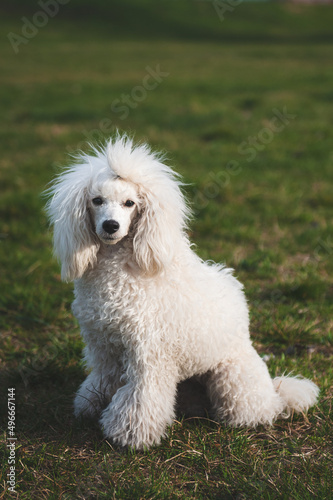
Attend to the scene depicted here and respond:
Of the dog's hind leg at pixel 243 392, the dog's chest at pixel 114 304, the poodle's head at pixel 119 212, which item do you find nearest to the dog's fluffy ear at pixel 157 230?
the poodle's head at pixel 119 212

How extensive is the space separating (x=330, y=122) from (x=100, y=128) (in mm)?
4011

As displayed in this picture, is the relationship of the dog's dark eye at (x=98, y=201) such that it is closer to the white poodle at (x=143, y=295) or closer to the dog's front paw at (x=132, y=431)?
the white poodle at (x=143, y=295)

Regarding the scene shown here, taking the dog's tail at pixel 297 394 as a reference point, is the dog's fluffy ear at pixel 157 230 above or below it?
above

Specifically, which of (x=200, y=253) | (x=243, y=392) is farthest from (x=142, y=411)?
(x=200, y=253)

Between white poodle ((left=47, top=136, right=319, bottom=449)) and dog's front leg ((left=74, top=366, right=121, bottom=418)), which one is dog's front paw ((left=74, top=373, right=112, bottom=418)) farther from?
white poodle ((left=47, top=136, right=319, bottom=449))

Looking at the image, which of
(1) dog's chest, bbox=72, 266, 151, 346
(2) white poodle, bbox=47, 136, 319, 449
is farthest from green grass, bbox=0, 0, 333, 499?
(1) dog's chest, bbox=72, 266, 151, 346

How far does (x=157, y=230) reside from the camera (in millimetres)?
2641

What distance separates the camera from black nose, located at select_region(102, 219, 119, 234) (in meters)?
2.54

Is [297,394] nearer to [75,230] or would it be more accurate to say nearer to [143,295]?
[143,295]

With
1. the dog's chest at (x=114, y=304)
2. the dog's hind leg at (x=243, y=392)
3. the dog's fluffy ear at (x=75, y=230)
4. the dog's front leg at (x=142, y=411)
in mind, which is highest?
the dog's fluffy ear at (x=75, y=230)

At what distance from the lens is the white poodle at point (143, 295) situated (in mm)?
2658

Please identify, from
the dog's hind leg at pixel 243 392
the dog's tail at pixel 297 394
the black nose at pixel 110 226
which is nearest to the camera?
the black nose at pixel 110 226

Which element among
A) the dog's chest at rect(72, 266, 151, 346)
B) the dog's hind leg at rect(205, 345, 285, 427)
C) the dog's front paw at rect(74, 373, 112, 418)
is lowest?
the dog's front paw at rect(74, 373, 112, 418)

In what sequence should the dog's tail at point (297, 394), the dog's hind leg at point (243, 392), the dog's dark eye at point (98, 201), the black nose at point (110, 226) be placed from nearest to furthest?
the black nose at point (110, 226), the dog's dark eye at point (98, 201), the dog's hind leg at point (243, 392), the dog's tail at point (297, 394)
